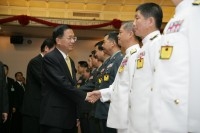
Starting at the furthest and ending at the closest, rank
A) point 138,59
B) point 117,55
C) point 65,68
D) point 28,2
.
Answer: point 28,2 < point 117,55 < point 65,68 < point 138,59

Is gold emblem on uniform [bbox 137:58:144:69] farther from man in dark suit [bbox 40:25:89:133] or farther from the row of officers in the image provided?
man in dark suit [bbox 40:25:89:133]

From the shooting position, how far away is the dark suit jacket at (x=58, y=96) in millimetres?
3211

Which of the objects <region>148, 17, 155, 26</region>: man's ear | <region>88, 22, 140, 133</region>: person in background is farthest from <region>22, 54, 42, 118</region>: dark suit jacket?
<region>148, 17, 155, 26</region>: man's ear

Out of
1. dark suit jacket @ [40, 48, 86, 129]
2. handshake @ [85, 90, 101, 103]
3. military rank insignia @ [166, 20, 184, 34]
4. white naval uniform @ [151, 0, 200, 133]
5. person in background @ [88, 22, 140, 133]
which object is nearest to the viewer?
white naval uniform @ [151, 0, 200, 133]

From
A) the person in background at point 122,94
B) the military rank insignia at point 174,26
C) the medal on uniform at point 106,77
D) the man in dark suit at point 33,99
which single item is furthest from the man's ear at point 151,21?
the man in dark suit at point 33,99

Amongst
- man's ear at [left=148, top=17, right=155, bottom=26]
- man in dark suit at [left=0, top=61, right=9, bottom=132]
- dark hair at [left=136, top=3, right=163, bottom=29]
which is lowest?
man in dark suit at [left=0, top=61, right=9, bottom=132]

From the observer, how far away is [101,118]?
3617mm

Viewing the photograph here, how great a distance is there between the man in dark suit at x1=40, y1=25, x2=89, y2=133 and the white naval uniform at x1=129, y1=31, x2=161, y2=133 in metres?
0.90

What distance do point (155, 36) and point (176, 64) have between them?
2.43 ft

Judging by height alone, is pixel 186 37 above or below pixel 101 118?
above

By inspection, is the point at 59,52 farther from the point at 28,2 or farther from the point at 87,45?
the point at 87,45

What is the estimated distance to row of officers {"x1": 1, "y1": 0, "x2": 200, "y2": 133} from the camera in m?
1.81

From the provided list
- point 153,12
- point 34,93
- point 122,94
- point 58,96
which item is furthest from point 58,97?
point 153,12

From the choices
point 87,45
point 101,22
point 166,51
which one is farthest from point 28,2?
point 166,51
